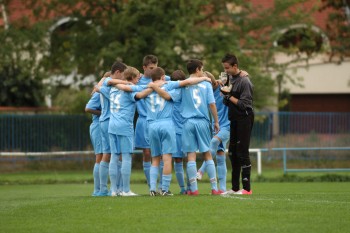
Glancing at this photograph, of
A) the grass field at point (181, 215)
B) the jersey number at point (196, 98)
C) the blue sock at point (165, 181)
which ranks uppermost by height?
the jersey number at point (196, 98)

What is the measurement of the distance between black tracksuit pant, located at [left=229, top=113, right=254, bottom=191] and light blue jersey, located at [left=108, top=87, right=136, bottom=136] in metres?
1.74

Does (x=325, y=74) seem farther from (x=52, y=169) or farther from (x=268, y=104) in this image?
(x=52, y=169)

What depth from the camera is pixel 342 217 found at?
11.9m

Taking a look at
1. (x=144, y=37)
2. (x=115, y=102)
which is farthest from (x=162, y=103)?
(x=144, y=37)

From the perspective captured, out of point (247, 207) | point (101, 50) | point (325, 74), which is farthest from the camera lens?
point (325, 74)

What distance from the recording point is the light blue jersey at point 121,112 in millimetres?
15711

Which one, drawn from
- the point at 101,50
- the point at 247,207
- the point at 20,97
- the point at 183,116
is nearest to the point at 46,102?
the point at 20,97

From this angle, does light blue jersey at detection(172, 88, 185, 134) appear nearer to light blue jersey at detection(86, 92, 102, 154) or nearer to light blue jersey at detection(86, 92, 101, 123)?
light blue jersey at detection(86, 92, 102, 154)

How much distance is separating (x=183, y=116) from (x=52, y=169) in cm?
1794

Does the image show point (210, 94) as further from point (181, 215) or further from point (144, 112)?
point (181, 215)

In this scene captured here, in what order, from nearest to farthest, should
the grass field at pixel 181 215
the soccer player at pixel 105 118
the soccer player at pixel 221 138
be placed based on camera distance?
the grass field at pixel 181 215 < the soccer player at pixel 105 118 < the soccer player at pixel 221 138

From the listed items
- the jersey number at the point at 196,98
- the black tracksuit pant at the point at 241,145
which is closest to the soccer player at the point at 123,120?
the jersey number at the point at 196,98

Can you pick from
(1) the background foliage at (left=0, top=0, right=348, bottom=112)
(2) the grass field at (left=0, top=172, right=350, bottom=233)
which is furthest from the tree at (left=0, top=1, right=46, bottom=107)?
(2) the grass field at (left=0, top=172, right=350, bottom=233)

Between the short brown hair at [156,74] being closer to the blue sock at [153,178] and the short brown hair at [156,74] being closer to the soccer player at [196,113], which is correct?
the soccer player at [196,113]
